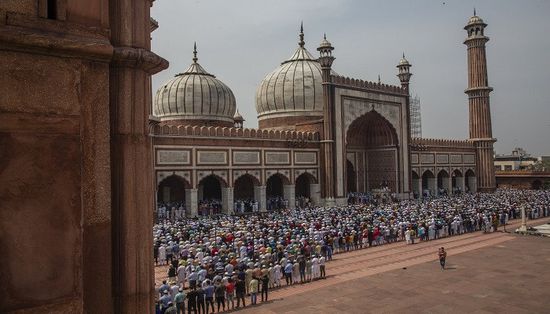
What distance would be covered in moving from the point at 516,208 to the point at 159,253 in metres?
19.5

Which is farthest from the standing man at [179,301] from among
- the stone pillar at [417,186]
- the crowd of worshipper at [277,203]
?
the stone pillar at [417,186]

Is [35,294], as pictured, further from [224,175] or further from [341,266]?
[224,175]

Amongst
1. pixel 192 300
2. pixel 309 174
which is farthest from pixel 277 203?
pixel 192 300

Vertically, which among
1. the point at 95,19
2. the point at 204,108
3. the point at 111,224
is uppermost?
the point at 204,108

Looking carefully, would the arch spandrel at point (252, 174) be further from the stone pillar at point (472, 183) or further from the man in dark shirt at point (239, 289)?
the stone pillar at point (472, 183)

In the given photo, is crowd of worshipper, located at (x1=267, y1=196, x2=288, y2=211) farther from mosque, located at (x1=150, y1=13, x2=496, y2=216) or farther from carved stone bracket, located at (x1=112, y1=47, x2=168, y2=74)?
carved stone bracket, located at (x1=112, y1=47, x2=168, y2=74)

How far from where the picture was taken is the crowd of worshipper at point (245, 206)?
80.8 ft

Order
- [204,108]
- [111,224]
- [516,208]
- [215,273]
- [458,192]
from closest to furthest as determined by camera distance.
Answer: [111,224], [215,273], [516,208], [204,108], [458,192]

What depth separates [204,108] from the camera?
100 feet

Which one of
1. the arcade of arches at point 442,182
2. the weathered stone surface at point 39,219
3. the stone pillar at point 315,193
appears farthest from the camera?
the arcade of arches at point 442,182

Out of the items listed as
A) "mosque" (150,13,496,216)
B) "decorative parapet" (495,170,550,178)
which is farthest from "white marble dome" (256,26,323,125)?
"decorative parapet" (495,170,550,178)

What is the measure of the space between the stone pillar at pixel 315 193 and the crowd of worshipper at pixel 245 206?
14.4ft

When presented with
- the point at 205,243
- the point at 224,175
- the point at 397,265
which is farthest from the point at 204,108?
the point at 397,265

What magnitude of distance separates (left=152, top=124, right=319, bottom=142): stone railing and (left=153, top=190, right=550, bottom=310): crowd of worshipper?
260 inches
